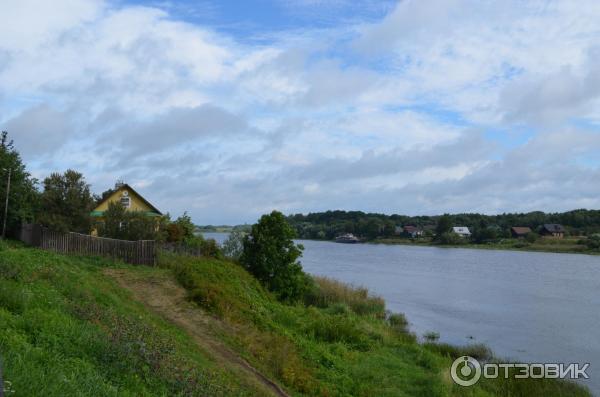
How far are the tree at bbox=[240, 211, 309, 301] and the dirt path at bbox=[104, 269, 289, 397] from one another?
8.54 m

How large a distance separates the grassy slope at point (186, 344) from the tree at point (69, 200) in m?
5.56

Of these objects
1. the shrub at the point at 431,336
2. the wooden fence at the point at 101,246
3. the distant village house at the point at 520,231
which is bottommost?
the shrub at the point at 431,336

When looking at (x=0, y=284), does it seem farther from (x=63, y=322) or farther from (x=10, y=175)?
(x=10, y=175)

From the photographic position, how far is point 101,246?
81.9 feet

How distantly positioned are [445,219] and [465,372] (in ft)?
372

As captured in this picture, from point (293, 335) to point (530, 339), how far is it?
48.5ft

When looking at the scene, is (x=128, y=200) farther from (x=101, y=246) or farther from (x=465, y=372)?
(x=465, y=372)

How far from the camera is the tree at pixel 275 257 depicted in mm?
28812

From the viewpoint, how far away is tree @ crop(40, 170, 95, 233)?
2781cm

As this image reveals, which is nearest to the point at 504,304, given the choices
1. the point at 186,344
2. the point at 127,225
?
the point at 127,225

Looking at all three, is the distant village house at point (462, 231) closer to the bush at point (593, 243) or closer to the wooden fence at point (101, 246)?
the bush at point (593, 243)

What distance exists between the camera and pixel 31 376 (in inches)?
230

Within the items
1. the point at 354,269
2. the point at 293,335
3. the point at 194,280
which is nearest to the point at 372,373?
the point at 293,335

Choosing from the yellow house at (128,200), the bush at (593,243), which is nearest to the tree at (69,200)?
the yellow house at (128,200)
